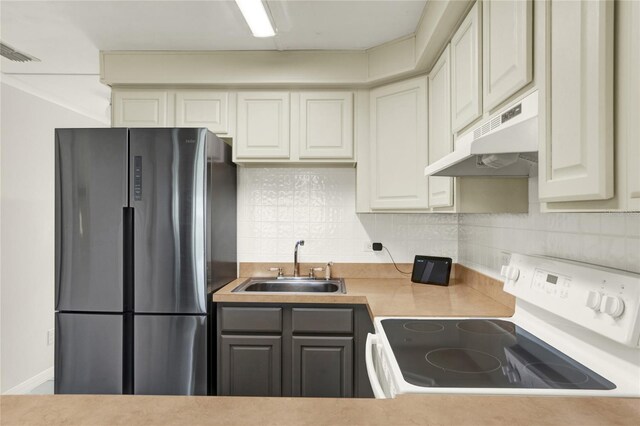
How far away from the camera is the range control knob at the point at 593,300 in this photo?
1090mm

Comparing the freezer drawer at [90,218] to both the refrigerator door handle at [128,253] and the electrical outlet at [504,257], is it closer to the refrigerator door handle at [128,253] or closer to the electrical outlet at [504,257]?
the refrigerator door handle at [128,253]

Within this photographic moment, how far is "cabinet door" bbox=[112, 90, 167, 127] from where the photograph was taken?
251 centimetres

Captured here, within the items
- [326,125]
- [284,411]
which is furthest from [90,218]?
[284,411]

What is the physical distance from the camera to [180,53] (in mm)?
2445

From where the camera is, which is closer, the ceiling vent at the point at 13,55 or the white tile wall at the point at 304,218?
the ceiling vent at the point at 13,55

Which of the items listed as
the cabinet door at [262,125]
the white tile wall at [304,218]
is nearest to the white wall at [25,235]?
the white tile wall at [304,218]

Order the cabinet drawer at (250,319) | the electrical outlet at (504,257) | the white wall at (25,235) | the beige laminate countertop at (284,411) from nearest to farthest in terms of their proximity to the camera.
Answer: the beige laminate countertop at (284,411) < the electrical outlet at (504,257) < the cabinet drawer at (250,319) < the white wall at (25,235)

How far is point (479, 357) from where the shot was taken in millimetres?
1229

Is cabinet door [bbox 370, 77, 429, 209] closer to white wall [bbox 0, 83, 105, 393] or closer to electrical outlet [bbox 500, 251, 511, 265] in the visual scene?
electrical outlet [bbox 500, 251, 511, 265]

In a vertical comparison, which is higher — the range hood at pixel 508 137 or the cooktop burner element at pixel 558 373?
the range hood at pixel 508 137

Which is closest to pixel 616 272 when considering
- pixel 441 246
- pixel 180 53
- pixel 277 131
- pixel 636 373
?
pixel 636 373

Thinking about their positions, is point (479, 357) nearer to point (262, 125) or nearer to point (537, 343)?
point (537, 343)

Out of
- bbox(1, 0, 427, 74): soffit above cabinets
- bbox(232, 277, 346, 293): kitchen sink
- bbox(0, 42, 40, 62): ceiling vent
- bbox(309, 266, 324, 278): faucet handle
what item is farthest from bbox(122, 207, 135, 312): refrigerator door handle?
bbox(0, 42, 40, 62): ceiling vent

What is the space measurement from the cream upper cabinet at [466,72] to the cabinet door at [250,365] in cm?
155
